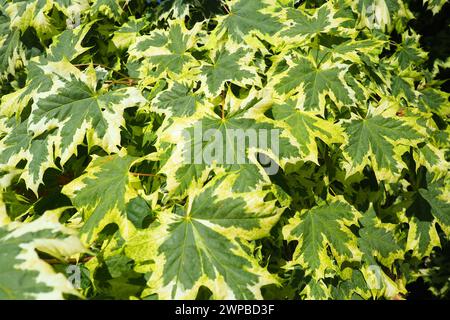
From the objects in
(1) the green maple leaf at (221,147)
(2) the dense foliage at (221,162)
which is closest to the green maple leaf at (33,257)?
(2) the dense foliage at (221,162)

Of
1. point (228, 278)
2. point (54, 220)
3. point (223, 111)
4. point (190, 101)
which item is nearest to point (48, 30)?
point (190, 101)

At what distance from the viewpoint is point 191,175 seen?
1.49 m

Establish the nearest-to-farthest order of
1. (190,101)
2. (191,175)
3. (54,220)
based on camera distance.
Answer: (54,220)
(191,175)
(190,101)

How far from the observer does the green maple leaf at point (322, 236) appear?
1742 millimetres

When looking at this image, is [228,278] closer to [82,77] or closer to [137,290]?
[137,290]

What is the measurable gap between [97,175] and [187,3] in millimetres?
1262

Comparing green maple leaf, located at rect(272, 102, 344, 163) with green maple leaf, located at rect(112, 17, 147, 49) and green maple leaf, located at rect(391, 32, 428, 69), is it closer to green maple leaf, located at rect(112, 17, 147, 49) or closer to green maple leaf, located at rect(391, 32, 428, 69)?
green maple leaf, located at rect(112, 17, 147, 49)

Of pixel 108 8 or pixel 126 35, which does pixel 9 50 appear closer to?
pixel 108 8

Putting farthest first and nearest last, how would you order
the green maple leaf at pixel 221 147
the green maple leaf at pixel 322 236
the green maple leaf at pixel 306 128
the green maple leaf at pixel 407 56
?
the green maple leaf at pixel 407 56 → the green maple leaf at pixel 322 236 → the green maple leaf at pixel 306 128 → the green maple leaf at pixel 221 147

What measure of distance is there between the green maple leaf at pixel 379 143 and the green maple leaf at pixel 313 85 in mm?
135

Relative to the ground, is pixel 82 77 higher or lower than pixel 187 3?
lower

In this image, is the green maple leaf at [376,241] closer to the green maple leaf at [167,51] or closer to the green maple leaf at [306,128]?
the green maple leaf at [306,128]

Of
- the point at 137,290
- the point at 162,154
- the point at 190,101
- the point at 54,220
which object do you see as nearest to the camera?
the point at 54,220

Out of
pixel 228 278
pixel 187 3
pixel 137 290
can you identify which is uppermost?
pixel 187 3
